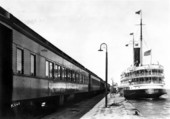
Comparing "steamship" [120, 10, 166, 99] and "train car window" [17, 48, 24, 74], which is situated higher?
"train car window" [17, 48, 24, 74]

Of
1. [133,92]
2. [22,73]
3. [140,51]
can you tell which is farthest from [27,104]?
[140,51]

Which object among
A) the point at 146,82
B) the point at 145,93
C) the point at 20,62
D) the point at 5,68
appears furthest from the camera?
the point at 146,82

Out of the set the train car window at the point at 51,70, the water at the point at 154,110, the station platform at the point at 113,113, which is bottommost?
the water at the point at 154,110

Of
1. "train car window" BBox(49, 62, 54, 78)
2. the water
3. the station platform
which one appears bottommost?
the water

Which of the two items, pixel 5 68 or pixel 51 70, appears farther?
pixel 51 70

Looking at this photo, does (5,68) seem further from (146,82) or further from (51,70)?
(146,82)

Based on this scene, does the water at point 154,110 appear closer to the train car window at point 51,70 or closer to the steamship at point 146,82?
the train car window at point 51,70

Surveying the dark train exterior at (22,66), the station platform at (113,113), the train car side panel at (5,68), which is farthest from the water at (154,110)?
the train car side panel at (5,68)

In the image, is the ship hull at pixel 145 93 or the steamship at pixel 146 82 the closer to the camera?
the ship hull at pixel 145 93

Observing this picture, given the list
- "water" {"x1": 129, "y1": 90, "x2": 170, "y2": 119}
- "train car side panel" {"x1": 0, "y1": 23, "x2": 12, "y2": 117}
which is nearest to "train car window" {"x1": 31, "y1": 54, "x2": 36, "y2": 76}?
"train car side panel" {"x1": 0, "y1": 23, "x2": 12, "y2": 117}

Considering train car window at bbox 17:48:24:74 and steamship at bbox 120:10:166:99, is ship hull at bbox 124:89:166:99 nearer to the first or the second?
steamship at bbox 120:10:166:99

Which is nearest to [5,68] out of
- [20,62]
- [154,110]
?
[20,62]

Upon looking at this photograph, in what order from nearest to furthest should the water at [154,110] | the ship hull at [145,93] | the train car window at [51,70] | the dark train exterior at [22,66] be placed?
the dark train exterior at [22,66] → the train car window at [51,70] → the water at [154,110] → the ship hull at [145,93]

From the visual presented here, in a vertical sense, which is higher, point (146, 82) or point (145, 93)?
point (146, 82)
